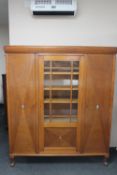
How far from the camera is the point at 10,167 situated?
2531mm

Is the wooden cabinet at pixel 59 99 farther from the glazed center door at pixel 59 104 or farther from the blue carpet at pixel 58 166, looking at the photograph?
the blue carpet at pixel 58 166

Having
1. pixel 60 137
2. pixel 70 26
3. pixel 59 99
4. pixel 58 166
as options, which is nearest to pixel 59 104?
pixel 59 99

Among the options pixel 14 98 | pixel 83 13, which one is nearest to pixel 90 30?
pixel 83 13

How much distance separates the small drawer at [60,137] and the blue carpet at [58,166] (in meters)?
0.32

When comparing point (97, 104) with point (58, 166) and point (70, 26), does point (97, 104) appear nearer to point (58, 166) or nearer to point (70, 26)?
point (58, 166)

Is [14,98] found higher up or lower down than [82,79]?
lower down

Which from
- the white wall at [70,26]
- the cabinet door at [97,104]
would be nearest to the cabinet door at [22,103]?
the white wall at [70,26]

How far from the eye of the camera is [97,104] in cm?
240

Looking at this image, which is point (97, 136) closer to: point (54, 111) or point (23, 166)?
point (54, 111)

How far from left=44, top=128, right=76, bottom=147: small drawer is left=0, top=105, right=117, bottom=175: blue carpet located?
315mm

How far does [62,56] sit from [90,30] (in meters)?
0.78

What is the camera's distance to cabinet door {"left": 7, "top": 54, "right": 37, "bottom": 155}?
7.52ft

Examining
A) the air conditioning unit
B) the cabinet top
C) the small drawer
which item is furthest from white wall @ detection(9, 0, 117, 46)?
the small drawer

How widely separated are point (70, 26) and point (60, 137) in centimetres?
161
